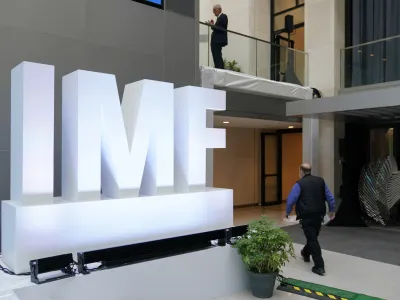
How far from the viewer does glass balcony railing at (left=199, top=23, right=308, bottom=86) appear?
8.12 metres

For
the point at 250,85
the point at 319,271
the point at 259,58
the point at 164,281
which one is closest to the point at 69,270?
the point at 164,281

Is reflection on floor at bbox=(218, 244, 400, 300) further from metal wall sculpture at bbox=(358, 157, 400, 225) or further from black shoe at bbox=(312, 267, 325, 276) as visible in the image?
metal wall sculpture at bbox=(358, 157, 400, 225)

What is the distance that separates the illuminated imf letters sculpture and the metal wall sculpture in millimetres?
5450

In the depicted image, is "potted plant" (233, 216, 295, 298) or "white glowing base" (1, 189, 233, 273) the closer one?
"white glowing base" (1, 189, 233, 273)

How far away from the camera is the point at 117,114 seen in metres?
3.90

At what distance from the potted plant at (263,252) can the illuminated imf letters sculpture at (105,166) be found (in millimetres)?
573

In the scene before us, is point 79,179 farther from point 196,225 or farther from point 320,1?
point 320,1

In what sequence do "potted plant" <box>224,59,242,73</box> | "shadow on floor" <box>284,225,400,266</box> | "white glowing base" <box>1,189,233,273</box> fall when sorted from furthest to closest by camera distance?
"potted plant" <box>224,59,242,73</box> → "shadow on floor" <box>284,225,400,266</box> → "white glowing base" <box>1,189,233,273</box>

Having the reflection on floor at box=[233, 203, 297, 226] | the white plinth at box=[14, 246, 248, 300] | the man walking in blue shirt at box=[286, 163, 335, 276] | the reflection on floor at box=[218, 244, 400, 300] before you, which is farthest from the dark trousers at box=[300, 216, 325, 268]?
the reflection on floor at box=[233, 203, 297, 226]

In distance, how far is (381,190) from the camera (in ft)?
28.5

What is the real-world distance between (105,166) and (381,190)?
279 inches

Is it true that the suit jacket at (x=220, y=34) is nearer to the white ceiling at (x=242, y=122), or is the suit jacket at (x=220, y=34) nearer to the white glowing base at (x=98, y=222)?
the white ceiling at (x=242, y=122)

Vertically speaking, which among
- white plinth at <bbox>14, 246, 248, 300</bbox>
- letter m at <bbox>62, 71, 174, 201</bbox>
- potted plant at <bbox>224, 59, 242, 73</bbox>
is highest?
potted plant at <bbox>224, 59, 242, 73</bbox>

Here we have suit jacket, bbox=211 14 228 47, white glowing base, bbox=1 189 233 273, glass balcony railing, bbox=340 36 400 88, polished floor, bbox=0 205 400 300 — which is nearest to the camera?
white glowing base, bbox=1 189 233 273
